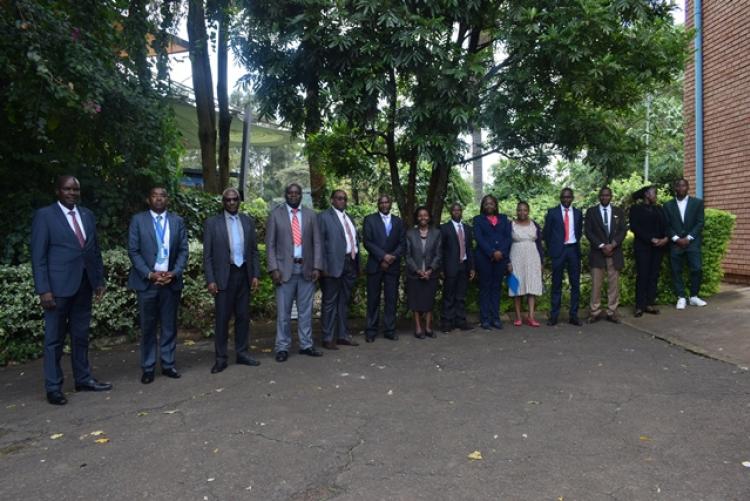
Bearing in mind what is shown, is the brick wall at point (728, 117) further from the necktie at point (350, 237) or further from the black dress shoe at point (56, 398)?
the black dress shoe at point (56, 398)

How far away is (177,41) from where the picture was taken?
11312 millimetres

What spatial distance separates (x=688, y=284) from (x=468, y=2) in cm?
552

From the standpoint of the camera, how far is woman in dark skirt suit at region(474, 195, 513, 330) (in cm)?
805

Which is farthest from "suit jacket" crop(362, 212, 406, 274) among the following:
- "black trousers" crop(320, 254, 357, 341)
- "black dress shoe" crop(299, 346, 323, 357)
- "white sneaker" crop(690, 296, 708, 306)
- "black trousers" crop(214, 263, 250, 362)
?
"white sneaker" crop(690, 296, 708, 306)

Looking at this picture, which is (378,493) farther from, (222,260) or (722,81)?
(722,81)

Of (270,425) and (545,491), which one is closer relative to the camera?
(545,491)

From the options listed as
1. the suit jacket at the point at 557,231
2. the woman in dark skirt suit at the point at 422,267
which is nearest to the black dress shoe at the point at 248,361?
the woman in dark skirt suit at the point at 422,267

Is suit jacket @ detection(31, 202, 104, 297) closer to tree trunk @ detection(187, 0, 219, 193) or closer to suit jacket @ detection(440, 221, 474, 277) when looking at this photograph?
suit jacket @ detection(440, 221, 474, 277)

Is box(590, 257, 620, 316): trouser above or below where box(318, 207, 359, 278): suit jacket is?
below

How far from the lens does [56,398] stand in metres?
5.18

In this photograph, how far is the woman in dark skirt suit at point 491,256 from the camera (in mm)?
8055

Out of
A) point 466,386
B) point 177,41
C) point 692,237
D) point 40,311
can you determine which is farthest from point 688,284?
point 177,41

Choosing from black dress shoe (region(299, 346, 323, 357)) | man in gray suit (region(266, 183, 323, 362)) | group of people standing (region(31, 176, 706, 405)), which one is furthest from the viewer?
black dress shoe (region(299, 346, 323, 357))

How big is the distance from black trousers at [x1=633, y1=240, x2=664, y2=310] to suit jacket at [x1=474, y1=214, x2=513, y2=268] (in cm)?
210
